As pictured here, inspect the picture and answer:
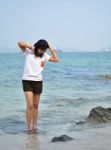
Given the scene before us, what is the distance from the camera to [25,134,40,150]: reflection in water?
7.58 metres

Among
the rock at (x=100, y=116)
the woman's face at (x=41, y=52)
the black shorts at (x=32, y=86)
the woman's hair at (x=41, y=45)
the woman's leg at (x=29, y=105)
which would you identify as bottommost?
the rock at (x=100, y=116)

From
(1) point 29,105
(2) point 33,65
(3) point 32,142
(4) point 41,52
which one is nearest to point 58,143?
(3) point 32,142

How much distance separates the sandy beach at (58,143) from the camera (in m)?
7.49

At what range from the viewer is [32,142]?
801 cm

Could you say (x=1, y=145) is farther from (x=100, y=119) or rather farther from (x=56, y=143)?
(x=100, y=119)

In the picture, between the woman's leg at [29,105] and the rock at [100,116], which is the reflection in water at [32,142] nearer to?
the woman's leg at [29,105]

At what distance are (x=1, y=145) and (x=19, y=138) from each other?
0.67 m

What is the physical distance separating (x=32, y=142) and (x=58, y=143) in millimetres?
528

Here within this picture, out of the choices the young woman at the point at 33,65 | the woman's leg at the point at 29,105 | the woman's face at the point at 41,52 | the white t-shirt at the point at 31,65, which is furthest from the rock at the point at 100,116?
the woman's face at the point at 41,52

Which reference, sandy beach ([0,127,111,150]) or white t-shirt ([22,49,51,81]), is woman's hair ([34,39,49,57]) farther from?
sandy beach ([0,127,111,150])

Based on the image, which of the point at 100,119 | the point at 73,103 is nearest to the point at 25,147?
the point at 100,119

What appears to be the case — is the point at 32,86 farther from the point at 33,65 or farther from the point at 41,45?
the point at 41,45

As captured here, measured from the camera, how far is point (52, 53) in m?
8.70

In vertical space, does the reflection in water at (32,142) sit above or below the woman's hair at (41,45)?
below
